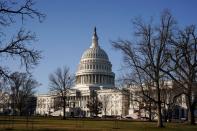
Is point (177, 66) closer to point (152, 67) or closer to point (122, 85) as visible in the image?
point (152, 67)

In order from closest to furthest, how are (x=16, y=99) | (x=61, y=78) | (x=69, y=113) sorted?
(x=61, y=78) < (x=16, y=99) < (x=69, y=113)

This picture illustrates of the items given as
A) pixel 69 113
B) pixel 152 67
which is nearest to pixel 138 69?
pixel 152 67

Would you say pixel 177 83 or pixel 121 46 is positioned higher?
pixel 121 46

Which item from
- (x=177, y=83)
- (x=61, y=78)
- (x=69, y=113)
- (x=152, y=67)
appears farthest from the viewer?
(x=69, y=113)

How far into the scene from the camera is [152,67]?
5419 cm

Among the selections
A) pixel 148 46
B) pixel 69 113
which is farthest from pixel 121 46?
pixel 69 113

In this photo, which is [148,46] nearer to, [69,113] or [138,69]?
[138,69]

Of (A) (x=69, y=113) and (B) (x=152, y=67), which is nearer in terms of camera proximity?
(B) (x=152, y=67)

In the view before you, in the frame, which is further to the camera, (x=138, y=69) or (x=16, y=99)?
(x=16, y=99)

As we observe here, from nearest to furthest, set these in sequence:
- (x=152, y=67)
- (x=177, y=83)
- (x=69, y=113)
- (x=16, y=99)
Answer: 1. (x=152, y=67)
2. (x=177, y=83)
3. (x=16, y=99)
4. (x=69, y=113)

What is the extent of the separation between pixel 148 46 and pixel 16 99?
253 feet

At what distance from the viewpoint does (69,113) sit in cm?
16525

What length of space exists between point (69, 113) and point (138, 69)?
112547mm

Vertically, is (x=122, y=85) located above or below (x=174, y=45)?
below
